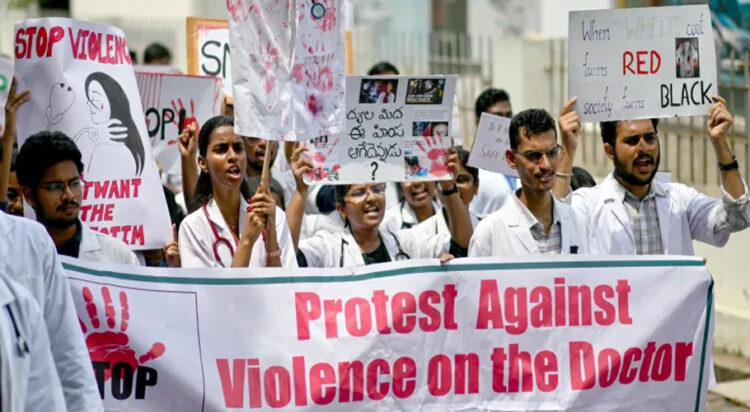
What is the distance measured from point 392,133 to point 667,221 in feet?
4.32

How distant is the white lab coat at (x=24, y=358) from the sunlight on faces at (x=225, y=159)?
7.05ft

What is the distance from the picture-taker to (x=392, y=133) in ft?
19.5

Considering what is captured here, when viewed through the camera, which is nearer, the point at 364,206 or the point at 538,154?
the point at 538,154

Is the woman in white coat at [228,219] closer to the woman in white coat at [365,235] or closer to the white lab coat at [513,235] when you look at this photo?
the woman in white coat at [365,235]

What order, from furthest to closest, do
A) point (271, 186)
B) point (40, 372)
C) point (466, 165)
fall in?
point (466, 165)
point (271, 186)
point (40, 372)

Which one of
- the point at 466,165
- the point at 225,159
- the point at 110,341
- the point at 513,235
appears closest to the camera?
the point at 110,341

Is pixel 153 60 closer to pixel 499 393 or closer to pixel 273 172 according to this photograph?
pixel 273 172

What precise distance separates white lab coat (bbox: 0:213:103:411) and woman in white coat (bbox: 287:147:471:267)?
6.96 feet

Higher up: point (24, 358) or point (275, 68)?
point (275, 68)

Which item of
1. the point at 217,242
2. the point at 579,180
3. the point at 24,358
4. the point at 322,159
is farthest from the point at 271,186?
the point at 24,358

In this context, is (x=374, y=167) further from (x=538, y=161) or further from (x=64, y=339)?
(x=64, y=339)

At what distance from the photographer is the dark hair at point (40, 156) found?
192 inches

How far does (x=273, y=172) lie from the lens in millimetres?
7668

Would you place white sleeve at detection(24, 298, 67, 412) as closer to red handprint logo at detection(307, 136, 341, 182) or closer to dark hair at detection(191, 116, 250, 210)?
dark hair at detection(191, 116, 250, 210)
